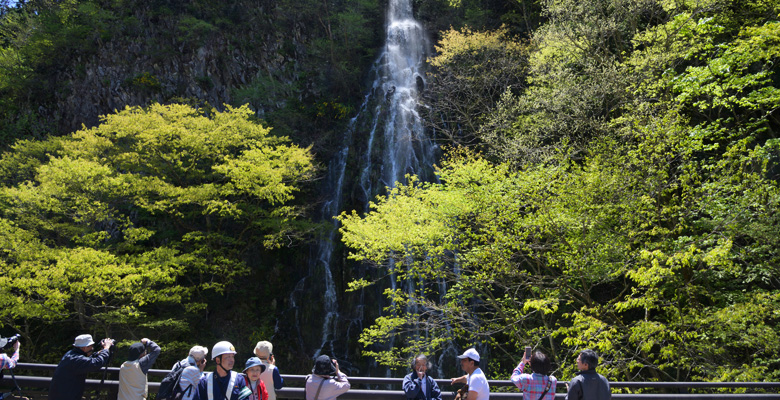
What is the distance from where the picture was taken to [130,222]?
51.7 feet

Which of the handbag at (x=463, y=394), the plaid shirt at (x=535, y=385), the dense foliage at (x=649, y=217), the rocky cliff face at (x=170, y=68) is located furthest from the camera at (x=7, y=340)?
the rocky cliff face at (x=170, y=68)

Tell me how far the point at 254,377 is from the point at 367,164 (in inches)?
657

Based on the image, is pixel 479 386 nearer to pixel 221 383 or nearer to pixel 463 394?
pixel 463 394

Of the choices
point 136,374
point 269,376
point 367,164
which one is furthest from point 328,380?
point 367,164

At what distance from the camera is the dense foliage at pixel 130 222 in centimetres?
1320

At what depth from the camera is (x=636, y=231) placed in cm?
888

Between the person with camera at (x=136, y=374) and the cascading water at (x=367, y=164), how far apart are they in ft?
39.6

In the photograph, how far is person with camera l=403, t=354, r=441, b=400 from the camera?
3.73 m

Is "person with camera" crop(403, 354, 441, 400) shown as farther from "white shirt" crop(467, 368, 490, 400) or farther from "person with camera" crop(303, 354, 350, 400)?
"person with camera" crop(303, 354, 350, 400)

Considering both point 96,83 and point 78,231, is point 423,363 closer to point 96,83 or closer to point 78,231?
point 78,231

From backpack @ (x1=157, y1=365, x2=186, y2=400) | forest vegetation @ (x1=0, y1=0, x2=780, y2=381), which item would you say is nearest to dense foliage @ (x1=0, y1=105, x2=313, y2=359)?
forest vegetation @ (x1=0, y1=0, x2=780, y2=381)

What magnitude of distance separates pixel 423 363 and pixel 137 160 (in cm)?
1607

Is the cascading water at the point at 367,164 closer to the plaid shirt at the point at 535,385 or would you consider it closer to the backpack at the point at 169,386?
the backpack at the point at 169,386

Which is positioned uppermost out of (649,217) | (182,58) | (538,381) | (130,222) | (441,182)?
(182,58)
